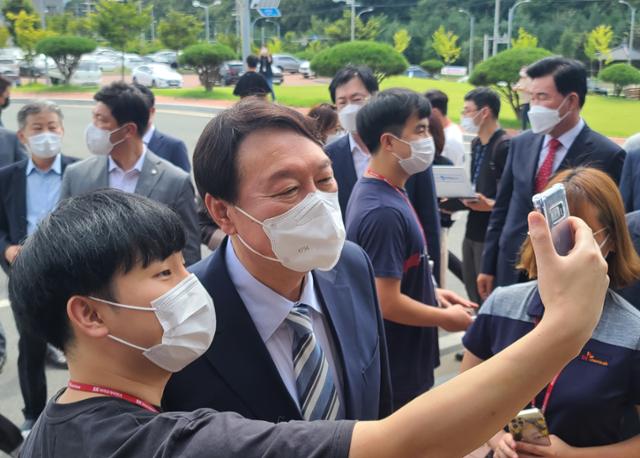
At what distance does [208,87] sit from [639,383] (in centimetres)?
2959

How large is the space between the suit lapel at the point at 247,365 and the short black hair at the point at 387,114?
174 centimetres

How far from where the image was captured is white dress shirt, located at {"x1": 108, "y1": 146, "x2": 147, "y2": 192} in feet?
12.8

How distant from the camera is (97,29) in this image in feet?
107

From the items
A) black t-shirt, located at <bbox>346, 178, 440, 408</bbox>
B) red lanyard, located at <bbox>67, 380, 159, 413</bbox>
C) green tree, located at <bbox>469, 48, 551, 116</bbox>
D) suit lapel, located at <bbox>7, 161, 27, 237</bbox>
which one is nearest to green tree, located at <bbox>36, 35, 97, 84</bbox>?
green tree, located at <bbox>469, 48, 551, 116</bbox>

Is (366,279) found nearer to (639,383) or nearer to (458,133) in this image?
(639,383)

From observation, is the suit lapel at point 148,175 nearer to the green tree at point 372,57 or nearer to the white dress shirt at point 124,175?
the white dress shirt at point 124,175

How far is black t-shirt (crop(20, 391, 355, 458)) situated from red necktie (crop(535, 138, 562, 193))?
10.1 ft

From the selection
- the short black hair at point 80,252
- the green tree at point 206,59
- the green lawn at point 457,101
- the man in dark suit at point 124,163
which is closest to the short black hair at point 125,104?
the man in dark suit at point 124,163

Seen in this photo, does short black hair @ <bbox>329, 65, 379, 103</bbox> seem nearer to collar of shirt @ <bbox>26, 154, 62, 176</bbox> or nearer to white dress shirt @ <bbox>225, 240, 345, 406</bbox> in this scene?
collar of shirt @ <bbox>26, 154, 62, 176</bbox>

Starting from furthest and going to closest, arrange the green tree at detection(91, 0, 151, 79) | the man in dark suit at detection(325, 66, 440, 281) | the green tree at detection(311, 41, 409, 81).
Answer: the green tree at detection(91, 0, 151, 79), the green tree at detection(311, 41, 409, 81), the man in dark suit at detection(325, 66, 440, 281)

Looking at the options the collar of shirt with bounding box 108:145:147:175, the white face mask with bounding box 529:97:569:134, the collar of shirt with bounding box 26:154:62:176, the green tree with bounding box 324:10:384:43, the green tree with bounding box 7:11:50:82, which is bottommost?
the collar of shirt with bounding box 26:154:62:176

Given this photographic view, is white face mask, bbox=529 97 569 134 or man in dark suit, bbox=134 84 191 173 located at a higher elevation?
white face mask, bbox=529 97 569 134

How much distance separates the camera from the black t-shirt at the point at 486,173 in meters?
5.00

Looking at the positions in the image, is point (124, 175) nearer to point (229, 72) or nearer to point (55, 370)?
point (55, 370)
